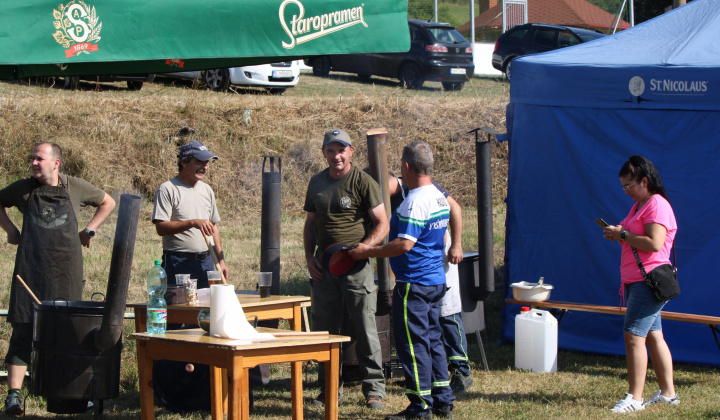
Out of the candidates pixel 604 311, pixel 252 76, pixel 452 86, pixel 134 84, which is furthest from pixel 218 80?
pixel 604 311

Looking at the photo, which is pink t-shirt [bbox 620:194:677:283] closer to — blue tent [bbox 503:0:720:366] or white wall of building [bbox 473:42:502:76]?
blue tent [bbox 503:0:720:366]

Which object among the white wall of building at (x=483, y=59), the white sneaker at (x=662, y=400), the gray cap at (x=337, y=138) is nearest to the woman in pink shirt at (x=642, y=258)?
the white sneaker at (x=662, y=400)

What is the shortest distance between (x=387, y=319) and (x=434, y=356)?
41.5 inches

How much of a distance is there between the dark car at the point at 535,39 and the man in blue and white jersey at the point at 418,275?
52.2ft

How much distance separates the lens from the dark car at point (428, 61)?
19.6 m

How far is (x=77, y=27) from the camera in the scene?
3.52 meters

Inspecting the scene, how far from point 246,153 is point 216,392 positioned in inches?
349

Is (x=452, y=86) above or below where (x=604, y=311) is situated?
above

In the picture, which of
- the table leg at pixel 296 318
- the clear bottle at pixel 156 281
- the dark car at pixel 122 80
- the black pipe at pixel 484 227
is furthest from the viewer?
the dark car at pixel 122 80

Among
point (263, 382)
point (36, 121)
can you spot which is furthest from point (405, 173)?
point (36, 121)

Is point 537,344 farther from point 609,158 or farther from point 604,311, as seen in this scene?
point 609,158

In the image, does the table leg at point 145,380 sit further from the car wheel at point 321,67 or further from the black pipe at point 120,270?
the car wheel at point 321,67

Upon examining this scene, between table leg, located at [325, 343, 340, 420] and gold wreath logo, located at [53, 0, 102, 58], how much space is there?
1905 mm

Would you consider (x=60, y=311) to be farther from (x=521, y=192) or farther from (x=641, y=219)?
(x=521, y=192)
